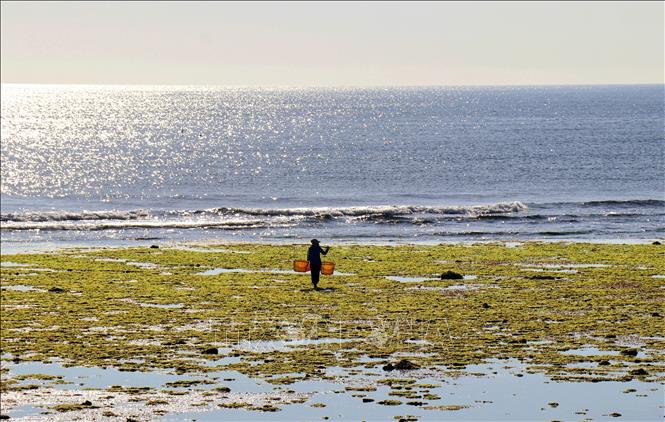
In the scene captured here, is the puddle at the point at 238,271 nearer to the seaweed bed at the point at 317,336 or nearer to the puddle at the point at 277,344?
the seaweed bed at the point at 317,336

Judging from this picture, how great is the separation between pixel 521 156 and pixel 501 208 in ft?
215

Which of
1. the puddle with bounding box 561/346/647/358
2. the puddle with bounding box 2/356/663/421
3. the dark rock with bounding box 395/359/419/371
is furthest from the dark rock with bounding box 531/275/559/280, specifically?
the dark rock with bounding box 395/359/419/371

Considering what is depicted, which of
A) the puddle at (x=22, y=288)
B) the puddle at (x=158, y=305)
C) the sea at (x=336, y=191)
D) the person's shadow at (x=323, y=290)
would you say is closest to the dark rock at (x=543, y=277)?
the person's shadow at (x=323, y=290)

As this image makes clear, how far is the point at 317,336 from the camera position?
32969 millimetres

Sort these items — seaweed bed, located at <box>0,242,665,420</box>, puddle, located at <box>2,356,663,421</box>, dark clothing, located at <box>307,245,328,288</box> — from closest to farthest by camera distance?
1. puddle, located at <box>2,356,663,421</box>
2. seaweed bed, located at <box>0,242,665,420</box>
3. dark clothing, located at <box>307,245,328,288</box>

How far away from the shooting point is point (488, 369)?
93.2 ft

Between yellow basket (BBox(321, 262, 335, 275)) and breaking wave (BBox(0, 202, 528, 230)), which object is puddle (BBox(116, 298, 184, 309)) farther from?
breaking wave (BBox(0, 202, 528, 230))

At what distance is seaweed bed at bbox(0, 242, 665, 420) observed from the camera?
2508 centimetres

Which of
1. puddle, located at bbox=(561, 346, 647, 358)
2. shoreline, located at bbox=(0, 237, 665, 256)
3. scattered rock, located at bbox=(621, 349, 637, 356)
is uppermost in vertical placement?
scattered rock, located at bbox=(621, 349, 637, 356)

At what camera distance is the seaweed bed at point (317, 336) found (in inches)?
987

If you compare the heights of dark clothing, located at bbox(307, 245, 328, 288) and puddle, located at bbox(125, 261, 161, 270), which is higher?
dark clothing, located at bbox(307, 245, 328, 288)

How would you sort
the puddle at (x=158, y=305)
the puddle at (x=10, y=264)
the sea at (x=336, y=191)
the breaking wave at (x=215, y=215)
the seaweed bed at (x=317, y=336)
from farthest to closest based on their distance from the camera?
the breaking wave at (x=215, y=215) < the sea at (x=336, y=191) < the puddle at (x=10, y=264) < the puddle at (x=158, y=305) < the seaweed bed at (x=317, y=336)

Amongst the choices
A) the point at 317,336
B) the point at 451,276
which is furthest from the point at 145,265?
the point at 317,336

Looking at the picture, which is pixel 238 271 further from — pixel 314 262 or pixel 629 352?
pixel 629 352
